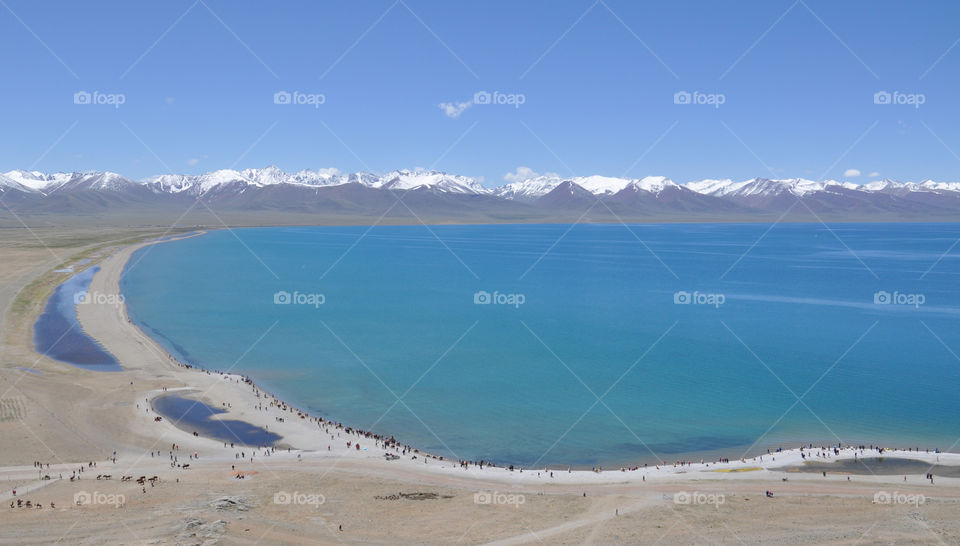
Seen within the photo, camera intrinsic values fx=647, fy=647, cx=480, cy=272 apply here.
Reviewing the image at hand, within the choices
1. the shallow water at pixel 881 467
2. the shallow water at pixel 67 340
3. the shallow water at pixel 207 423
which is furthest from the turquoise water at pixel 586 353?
the shallow water at pixel 67 340

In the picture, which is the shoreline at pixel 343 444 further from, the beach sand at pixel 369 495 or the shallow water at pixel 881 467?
the shallow water at pixel 881 467

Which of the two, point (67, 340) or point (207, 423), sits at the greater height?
point (67, 340)

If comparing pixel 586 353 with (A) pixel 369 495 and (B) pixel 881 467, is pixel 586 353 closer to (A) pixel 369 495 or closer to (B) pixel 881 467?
(B) pixel 881 467

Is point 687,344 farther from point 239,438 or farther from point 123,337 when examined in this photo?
point 123,337

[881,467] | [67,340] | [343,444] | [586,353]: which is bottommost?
[881,467]

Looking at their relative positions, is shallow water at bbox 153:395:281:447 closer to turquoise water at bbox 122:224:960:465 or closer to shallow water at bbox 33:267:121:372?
turquoise water at bbox 122:224:960:465

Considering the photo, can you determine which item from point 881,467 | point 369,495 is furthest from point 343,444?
point 881,467

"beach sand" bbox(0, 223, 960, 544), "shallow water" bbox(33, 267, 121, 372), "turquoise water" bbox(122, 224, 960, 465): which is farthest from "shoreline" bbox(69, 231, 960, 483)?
"shallow water" bbox(33, 267, 121, 372)

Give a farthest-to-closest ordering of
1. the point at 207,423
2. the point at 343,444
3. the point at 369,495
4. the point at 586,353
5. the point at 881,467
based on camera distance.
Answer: the point at 586,353 < the point at 207,423 < the point at 343,444 < the point at 881,467 < the point at 369,495

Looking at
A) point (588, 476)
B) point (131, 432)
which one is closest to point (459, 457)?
point (588, 476)
